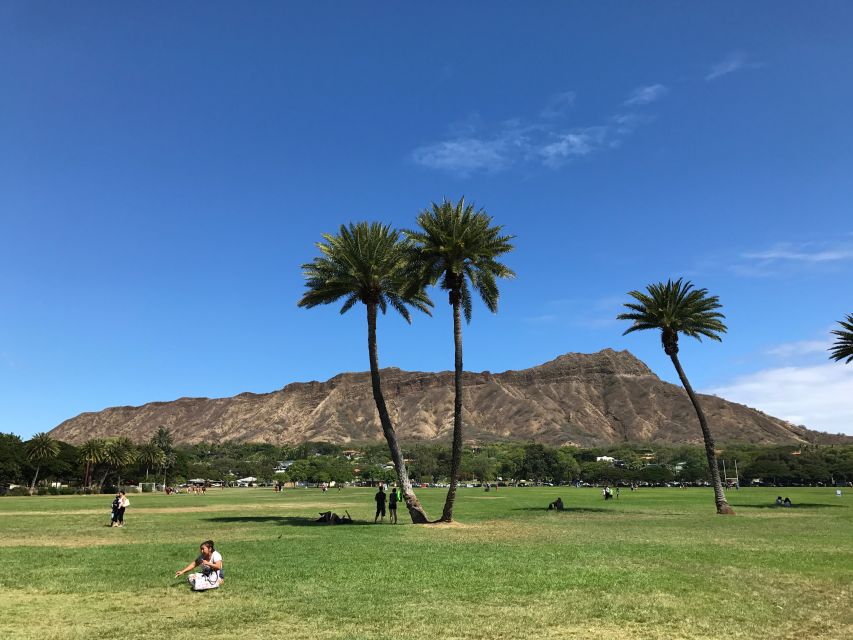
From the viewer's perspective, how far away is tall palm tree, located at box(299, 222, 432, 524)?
1298 inches

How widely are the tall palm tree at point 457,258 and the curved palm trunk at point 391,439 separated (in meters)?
1.44

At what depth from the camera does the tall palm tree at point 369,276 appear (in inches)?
1298

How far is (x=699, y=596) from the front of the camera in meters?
12.7

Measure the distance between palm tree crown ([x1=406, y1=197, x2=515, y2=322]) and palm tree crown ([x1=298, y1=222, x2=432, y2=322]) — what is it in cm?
129

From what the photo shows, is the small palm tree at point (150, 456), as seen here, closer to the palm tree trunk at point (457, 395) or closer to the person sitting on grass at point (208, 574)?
the palm tree trunk at point (457, 395)

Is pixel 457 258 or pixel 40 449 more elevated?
pixel 457 258

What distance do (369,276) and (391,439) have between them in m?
8.52

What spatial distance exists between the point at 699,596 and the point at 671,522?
2072cm

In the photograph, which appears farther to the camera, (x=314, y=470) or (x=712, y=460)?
(x=314, y=470)

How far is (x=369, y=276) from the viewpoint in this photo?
33.1 metres

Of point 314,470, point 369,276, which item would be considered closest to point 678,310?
point 369,276

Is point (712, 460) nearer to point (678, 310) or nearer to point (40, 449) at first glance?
point (678, 310)

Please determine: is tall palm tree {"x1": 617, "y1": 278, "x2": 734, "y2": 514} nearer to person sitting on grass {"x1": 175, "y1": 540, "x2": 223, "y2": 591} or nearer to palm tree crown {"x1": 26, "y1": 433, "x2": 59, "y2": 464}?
person sitting on grass {"x1": 175, "y1": 540, "x2": 223, "y2": 591}

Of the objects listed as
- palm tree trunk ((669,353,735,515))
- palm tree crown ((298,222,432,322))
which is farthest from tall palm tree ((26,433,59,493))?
palm tree trunk ((669,353,735,515))
